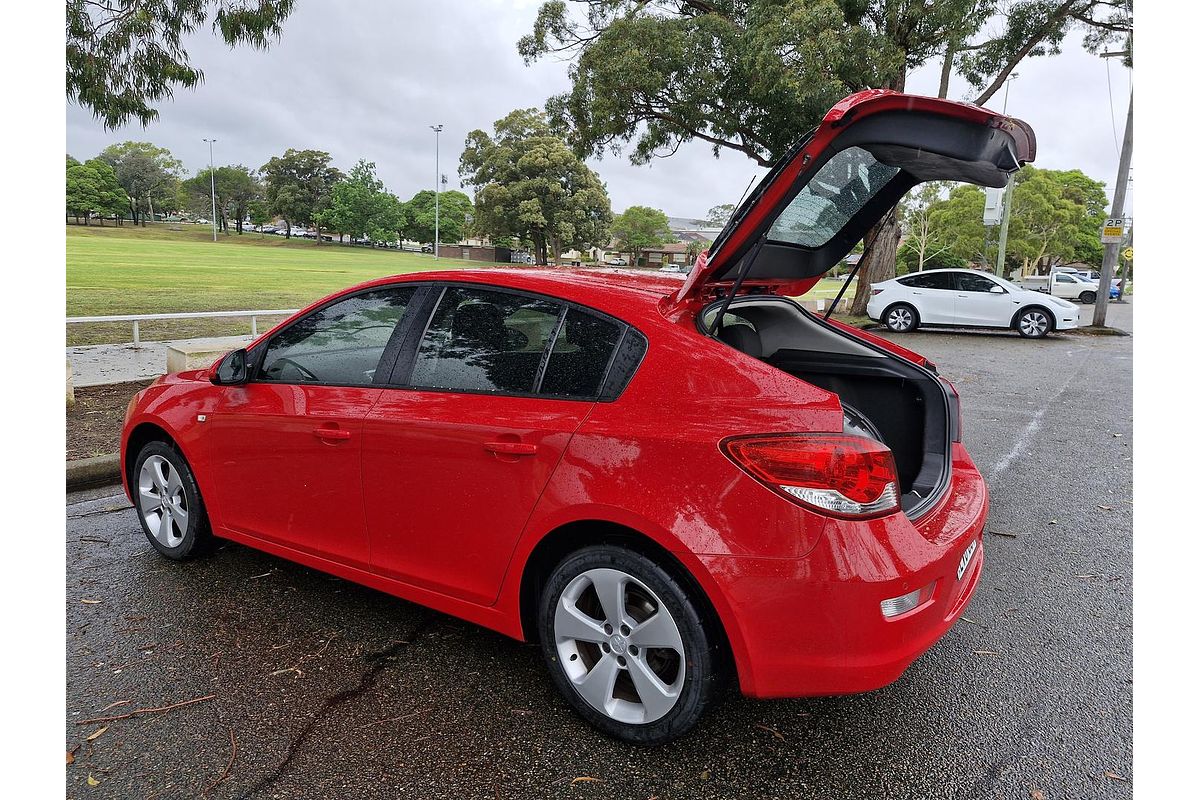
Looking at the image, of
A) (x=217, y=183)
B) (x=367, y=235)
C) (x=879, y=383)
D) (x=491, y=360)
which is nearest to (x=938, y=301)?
(x=879, y=383)

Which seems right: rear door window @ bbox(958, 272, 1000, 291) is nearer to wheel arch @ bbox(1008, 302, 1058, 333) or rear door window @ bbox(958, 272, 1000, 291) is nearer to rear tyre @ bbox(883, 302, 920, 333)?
wheel arch @ bbox(1008, 302, 1058, 333)


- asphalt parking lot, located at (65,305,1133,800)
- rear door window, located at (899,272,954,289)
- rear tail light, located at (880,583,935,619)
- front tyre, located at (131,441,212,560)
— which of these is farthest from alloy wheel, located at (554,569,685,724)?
rear door window, located at (899,272,954,289)

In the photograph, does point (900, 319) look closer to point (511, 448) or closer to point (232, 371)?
point (232, 371)

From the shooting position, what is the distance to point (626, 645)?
2344 mm

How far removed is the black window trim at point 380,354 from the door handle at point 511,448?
0.67 m

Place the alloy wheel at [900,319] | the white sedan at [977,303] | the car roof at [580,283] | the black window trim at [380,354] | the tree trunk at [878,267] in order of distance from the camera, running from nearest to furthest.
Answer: the car roof at [580,283]
the black window trim at [380,354]
the white sedan at [977,303]
the alloy wheel at [900,319]
the tree trunk at [878,267]

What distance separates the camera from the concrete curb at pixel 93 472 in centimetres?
502

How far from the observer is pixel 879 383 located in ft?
11.4

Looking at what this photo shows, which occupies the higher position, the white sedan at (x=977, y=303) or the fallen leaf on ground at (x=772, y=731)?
the white sedan at (x=977, y=303)

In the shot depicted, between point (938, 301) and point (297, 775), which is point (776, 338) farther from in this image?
point (938, 301)

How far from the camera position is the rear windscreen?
9.00 ft

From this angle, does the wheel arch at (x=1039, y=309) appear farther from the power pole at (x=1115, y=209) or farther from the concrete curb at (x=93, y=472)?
the concrete curb at (x=93, y=472)

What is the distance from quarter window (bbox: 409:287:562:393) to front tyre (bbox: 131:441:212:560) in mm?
1617

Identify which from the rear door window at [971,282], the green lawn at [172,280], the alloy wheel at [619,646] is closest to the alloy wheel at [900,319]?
the rear door window at [971,282]
